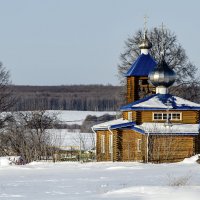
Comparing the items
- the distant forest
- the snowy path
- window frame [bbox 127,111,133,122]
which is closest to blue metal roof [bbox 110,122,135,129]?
window frame [bbox 127,111,133,122]

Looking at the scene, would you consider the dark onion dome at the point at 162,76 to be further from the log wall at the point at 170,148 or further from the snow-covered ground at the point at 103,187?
the snow-covered ground at the point at 103,187

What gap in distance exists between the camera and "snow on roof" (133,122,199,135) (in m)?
29.5

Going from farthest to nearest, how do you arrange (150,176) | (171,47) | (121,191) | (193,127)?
(171,47)
(193,127)
(150,176)
(121,191)

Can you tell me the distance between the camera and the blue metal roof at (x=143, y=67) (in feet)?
115

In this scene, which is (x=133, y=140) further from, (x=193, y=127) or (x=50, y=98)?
(x=50, y=98)

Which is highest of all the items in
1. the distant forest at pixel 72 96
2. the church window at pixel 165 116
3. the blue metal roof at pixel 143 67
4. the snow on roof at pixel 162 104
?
the distant forest at pixel 72 96

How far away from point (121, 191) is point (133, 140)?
2028 centimetres

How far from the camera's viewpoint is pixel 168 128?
29938 millimetres

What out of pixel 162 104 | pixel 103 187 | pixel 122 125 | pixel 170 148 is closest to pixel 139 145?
pixel 122 125

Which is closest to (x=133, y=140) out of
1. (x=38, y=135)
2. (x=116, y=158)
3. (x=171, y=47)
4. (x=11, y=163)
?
(x=116, y=158)

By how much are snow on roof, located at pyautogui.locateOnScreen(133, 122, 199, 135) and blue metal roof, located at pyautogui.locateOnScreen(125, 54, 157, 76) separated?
456 cm

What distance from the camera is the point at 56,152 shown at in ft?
89.1

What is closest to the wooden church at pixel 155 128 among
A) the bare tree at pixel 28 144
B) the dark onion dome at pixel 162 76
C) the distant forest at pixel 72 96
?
the dark onion dome at pixel 162 76

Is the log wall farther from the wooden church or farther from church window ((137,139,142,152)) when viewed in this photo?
church window ((137,139,142,152))
